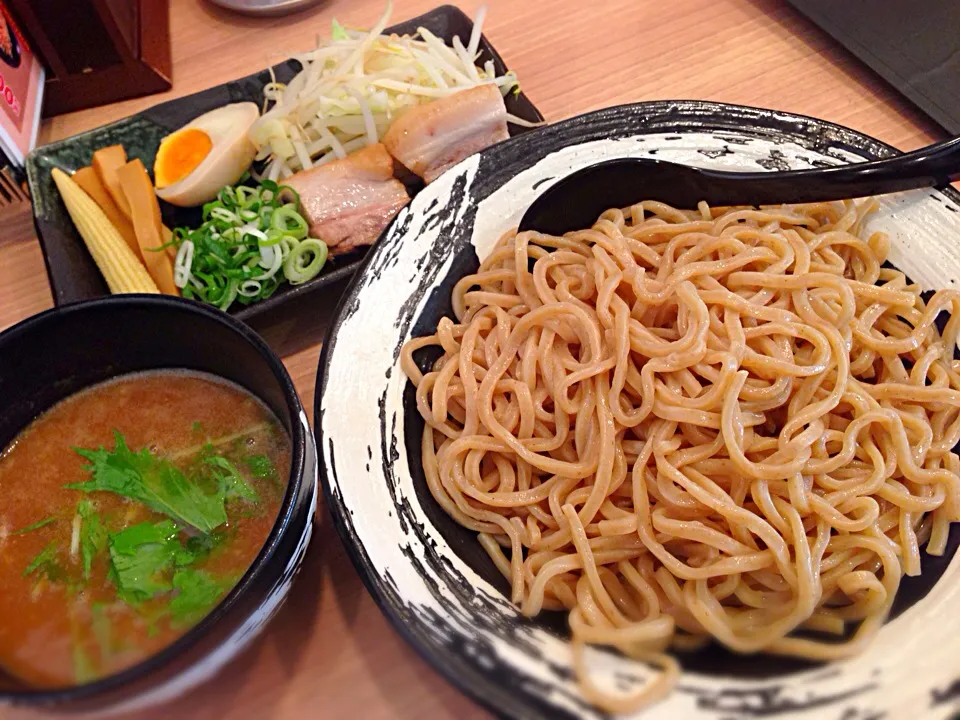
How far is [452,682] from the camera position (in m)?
0.90

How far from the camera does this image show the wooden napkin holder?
2033 mm

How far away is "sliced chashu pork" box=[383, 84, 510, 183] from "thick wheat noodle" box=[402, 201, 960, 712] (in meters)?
0.67

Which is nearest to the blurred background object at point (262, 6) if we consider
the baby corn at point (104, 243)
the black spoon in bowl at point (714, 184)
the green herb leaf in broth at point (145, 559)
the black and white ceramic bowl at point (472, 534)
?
the baby corn at point (104, 243)

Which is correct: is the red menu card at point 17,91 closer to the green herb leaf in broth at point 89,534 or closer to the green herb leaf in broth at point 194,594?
the green herb leaf in broth at point 89,534

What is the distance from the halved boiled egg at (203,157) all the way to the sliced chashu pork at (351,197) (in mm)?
181

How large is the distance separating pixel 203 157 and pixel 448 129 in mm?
703

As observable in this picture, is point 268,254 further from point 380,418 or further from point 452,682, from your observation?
point 452,682

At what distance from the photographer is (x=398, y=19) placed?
8.14ft

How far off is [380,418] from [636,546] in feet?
1.65

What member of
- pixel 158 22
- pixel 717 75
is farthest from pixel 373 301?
pixel 158 22

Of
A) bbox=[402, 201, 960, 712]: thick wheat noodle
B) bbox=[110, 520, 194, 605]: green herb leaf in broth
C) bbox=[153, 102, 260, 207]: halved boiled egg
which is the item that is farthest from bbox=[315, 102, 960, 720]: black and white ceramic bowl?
bbox=[153, 102, 260, 207]: halved boiled egg

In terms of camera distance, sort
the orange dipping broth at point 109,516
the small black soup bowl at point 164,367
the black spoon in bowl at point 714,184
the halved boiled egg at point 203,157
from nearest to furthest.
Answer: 1. the small black soup bowl at point 164,367
2. the orange dipping broth at point 109,516
3. the black spoon in bowl at point 714,184
4. the halved boiled egg at point 203,157

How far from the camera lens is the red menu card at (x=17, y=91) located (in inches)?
75.5

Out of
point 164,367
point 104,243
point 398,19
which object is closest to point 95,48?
point 104,243
